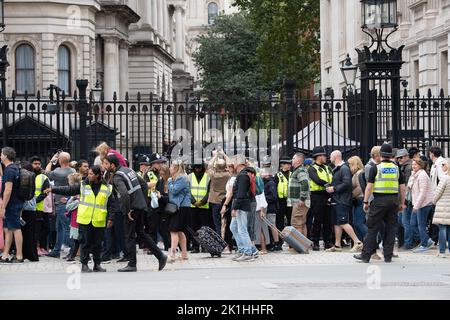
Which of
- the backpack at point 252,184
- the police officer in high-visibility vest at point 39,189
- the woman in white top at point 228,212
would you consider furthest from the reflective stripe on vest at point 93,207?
the woman in white top at point 228,212

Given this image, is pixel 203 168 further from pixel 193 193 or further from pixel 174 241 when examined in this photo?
pixel 174 241

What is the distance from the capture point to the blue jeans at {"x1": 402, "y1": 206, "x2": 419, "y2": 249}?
22.3m

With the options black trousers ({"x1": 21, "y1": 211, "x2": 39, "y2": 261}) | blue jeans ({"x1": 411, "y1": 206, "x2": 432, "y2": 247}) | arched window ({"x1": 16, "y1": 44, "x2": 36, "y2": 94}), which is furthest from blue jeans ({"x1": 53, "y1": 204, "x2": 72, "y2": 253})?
arched window ({"x1": 16, "y1": 44, "x2": 36, "y2": 94})

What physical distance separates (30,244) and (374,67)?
7.19 m

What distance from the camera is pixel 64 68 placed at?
171ft

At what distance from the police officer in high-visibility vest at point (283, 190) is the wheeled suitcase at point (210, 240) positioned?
189 cm

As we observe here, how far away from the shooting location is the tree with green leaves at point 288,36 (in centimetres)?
5828

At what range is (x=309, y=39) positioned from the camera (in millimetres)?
60219

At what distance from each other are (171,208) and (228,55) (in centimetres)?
6444

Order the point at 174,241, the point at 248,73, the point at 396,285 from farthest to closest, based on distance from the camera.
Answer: the point at 248,73 → the point at 174,241 → the point at 396,285

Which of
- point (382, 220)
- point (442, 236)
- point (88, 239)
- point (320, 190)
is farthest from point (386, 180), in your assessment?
point (88, 239)

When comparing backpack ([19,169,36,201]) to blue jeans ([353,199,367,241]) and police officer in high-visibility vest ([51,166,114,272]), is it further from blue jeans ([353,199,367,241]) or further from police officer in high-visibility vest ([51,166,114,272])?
blue jeans ([353,199,367,241])

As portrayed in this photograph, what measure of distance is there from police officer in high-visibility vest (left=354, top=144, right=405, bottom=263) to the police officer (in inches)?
128
